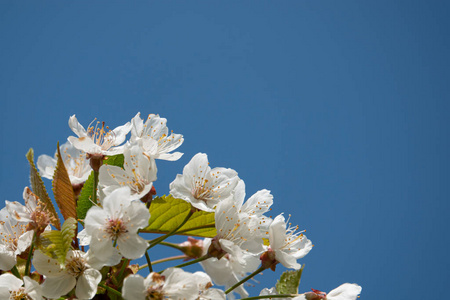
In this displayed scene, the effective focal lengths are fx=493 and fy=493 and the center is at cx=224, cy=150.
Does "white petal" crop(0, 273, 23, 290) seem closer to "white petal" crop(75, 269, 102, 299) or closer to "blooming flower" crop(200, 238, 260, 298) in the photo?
"white petal" crop(75, 269, 102, 299)

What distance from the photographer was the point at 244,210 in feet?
2.91

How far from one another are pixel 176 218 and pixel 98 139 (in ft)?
0.74

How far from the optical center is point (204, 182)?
0.85 m

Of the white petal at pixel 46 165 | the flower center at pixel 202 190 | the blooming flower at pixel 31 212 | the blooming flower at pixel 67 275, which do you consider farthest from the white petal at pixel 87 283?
the white petal at pixel 46 165

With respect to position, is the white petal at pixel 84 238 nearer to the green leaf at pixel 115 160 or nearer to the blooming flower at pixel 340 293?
the green leaf at pixel 115 160

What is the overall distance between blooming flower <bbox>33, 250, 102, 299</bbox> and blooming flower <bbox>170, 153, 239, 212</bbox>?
0.62 feet

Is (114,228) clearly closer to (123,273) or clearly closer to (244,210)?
(123,273)

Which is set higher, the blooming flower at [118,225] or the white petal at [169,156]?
the white petal at [169,156]

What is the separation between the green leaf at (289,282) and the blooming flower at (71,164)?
43 centimetres

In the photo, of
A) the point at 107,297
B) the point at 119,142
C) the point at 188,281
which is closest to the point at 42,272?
the point at 107,297

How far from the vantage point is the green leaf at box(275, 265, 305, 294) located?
36.8 inches

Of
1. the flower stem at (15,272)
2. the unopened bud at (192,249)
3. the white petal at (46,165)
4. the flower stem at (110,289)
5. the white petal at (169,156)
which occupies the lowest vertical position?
the flower stem at (110,289)

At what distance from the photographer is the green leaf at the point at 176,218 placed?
87cm

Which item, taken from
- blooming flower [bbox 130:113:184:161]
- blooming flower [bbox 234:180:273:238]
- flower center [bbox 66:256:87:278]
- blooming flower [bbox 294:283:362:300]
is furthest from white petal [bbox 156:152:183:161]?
blooming flower [bbox 294:283:362:300]
